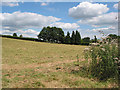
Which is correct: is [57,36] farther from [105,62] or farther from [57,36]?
[105,62]

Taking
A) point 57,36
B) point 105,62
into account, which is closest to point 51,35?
point 57,36

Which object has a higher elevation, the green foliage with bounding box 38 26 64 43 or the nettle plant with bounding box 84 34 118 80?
the green foliage with bounding box 38 26 64 43

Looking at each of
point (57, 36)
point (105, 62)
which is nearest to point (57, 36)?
point (57, 36)

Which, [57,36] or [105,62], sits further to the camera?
[57,36]

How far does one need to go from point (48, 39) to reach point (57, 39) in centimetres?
464

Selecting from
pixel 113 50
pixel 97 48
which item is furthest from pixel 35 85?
pixel 113 50

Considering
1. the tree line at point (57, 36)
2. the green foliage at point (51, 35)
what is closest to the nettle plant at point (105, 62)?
the tree line at point (57, 36)

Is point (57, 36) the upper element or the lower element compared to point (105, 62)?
upper

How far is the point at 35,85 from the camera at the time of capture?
4.58 meters

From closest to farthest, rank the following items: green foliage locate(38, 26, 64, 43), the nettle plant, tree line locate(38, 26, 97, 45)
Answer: the nettle plant < tree line locate(38, 26, 97, 45) < green foliage locate(38, 26, 64, 43)

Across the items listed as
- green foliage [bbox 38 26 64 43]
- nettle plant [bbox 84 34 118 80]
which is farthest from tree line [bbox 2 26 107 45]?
nettle plant [bbox 84 34 118 80]

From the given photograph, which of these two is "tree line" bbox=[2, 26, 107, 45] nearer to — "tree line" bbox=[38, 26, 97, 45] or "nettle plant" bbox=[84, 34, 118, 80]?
"tree line" bbox=[38, 26, 97, 45]

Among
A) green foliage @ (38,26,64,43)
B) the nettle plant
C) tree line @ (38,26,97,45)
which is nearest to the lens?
the nettle plant

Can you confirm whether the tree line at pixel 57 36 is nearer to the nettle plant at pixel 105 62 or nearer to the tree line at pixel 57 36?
the tree line at pixel 57 36
